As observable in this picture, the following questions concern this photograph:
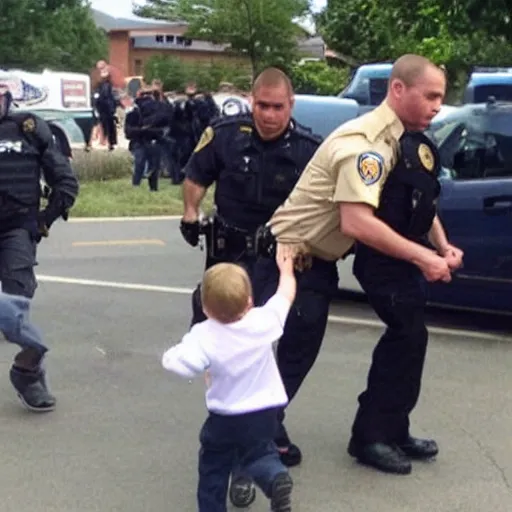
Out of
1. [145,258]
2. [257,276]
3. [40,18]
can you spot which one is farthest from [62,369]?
[40,18]

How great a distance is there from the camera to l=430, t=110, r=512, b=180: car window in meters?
8.39

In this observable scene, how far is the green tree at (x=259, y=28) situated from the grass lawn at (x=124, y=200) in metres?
27.3

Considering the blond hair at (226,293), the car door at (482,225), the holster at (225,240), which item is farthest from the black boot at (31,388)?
the car door at (482,225)

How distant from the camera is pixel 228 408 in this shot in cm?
454

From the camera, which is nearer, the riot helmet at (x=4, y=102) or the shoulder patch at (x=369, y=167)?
the shoulder patch at (x=369, y=167)

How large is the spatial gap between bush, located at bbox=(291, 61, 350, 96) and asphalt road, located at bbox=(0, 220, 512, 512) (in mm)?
29875

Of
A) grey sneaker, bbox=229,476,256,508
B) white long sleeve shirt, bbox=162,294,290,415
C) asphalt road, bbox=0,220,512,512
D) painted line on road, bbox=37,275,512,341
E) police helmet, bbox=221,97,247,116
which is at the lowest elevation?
painted line on road, bbox=37,275,512,341

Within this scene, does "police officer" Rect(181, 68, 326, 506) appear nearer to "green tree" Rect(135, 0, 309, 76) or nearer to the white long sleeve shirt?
the white long sleeve shirt

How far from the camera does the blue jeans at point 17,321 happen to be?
6016 millimetres

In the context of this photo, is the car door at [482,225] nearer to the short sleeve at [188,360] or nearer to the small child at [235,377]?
the small child at [235,377]

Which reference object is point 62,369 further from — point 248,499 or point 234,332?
point 234,332

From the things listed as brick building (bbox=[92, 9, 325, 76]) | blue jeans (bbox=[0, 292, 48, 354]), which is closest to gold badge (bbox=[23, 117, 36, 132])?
blue jeans (bbox=[0, 292, 48, 354])

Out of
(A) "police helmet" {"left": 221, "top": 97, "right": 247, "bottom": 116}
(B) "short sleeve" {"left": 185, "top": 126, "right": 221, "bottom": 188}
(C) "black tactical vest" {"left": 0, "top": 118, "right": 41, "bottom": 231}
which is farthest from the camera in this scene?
(A) "police helmet" {"left": 221, "top": 97, "right": 247, "bottom": 116}

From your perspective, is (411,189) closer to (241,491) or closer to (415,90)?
(415,90)
